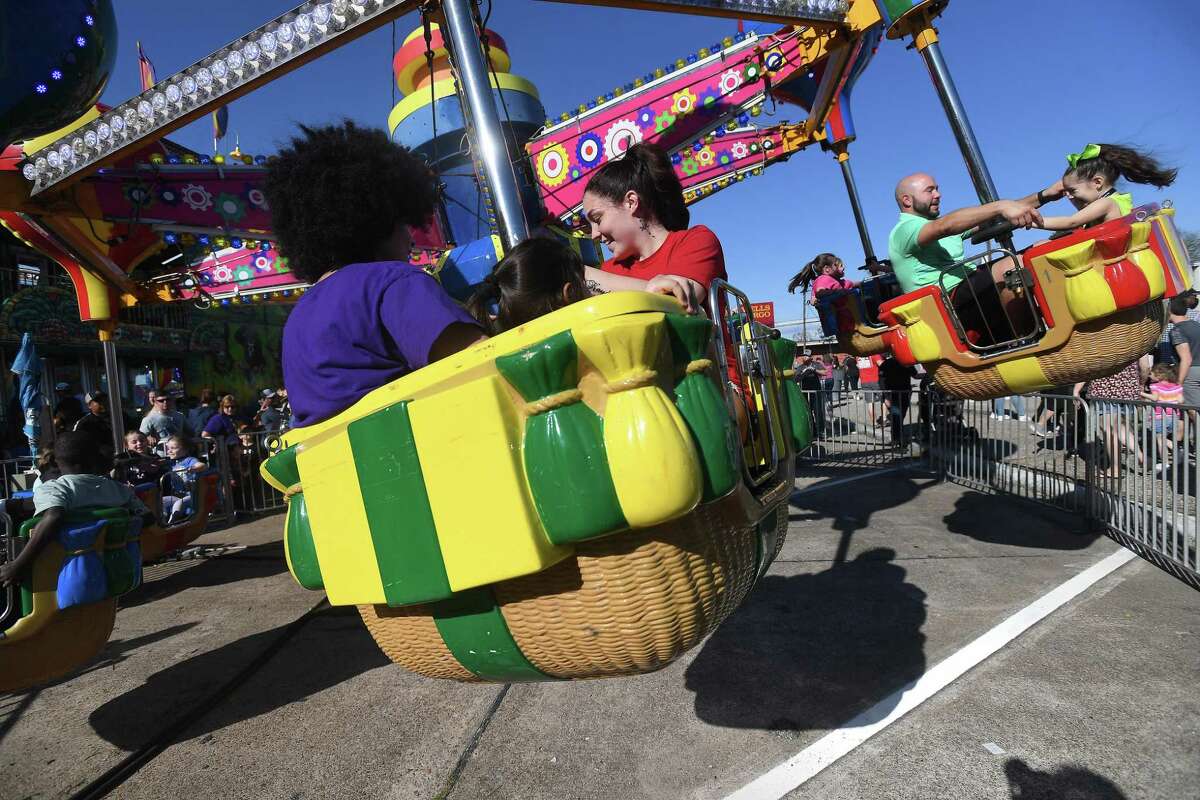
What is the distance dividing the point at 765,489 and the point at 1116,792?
1.44 meters

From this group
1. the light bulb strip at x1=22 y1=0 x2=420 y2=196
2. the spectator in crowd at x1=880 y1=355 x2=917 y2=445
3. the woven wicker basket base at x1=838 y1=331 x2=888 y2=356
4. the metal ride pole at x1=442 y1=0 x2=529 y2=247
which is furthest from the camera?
the spectator in crowd at x1=880 y1=355 x2=917 y2=445

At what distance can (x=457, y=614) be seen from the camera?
1.02m

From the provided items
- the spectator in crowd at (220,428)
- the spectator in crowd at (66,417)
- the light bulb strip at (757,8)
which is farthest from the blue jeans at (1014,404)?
the spectator in crowd at (66,417)

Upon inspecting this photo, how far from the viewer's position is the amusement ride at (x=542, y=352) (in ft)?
2.83

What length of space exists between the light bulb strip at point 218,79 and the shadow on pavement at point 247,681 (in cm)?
269

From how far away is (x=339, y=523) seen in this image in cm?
104

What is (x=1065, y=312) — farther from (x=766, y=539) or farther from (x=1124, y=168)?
(x=766, y=539)

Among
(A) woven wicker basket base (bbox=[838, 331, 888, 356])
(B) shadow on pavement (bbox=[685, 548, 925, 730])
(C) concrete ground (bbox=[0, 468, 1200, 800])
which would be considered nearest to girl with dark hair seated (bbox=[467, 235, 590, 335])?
(C) concrete ground (bbox=[0, 468, 1200, 800])

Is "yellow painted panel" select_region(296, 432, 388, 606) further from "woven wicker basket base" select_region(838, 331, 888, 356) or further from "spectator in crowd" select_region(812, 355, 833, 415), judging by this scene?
"spectator in crowd" select_region(812, 355, 833, 415)

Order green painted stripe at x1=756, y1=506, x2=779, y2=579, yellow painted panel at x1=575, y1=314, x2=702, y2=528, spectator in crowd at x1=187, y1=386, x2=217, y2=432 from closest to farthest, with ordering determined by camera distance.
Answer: yellow painted panel at x1=575, y1=314, x2=702, y2=528
green painted stripe at x1=756, y1=506, x2=779, y2=579
spectator in crowd at x1=187, y1=386, x2=217, y2=432

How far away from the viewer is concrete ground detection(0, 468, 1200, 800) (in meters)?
1.86

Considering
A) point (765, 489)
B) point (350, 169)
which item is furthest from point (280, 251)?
point (765, 489)

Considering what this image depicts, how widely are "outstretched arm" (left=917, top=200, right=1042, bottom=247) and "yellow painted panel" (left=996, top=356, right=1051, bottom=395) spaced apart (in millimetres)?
525

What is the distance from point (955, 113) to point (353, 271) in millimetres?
2975
